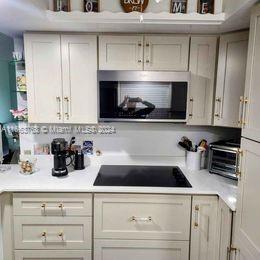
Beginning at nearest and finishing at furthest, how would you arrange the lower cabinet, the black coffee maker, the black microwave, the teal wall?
the lower cabinet < the black microwave < the black coffee maker < the teal wall

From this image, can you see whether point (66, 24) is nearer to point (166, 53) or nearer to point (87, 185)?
point (166, 53)

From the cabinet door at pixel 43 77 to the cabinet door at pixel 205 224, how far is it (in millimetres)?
1301

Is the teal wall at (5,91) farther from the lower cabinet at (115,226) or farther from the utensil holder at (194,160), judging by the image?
the utensil holder at (194,160)

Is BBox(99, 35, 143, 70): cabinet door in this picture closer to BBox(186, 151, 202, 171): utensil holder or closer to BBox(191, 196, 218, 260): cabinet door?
BBox(186, 151, 202, 171): utensil holder

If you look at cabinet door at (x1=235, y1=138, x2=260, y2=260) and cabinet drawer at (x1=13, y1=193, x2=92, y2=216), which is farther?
cabinet drawer at (x1=13, y1=193, x2=92, y2=216)

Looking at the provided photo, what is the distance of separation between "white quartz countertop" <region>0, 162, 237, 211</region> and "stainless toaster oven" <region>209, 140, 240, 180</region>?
6 centimetres

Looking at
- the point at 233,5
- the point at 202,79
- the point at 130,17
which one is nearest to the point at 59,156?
the point at 130,17

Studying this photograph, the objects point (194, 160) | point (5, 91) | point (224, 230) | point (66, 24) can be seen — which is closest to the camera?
Result: point (224, 230)

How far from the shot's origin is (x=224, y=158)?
1979 mm

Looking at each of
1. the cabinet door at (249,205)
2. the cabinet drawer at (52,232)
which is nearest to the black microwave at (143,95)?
the cabinet door at (249,205)

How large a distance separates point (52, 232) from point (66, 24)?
1558 millimetres

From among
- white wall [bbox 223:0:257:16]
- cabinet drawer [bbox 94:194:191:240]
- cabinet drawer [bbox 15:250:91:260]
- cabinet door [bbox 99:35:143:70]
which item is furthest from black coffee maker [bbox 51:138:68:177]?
white wall [bbox 223:0:257:16]

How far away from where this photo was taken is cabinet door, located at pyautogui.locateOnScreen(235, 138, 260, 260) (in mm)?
1211

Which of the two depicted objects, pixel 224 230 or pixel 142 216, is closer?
pixel 224 230
